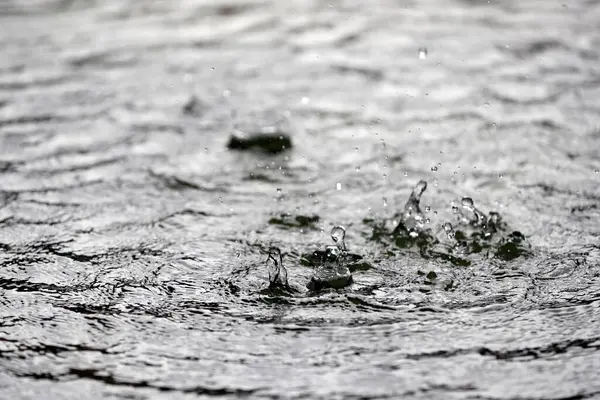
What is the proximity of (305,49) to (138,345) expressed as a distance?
12.0 feet

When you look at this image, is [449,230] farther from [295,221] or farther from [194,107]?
[194,107]

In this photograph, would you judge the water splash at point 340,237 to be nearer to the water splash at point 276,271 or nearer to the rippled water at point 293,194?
the rippled water at point 293,194

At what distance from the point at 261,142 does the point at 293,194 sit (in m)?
0.72

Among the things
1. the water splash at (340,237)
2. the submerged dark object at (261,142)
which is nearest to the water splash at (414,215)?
the water splash at (340,237)

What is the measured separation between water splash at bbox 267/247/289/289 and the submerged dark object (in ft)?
4.19

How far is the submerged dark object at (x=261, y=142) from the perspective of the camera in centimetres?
439

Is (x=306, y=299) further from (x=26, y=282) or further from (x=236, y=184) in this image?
(x=236, y=184)

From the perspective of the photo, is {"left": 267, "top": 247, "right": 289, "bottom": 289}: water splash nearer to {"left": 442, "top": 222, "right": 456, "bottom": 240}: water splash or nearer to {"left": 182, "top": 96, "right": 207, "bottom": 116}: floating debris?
{"left": 442, "top": 222, "right": 456, "bottom": 240}: water splash

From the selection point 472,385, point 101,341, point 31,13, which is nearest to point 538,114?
point 472,385

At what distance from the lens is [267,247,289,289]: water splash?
2.90 metres

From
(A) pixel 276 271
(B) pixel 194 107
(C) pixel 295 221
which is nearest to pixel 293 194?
(C) pixel 295 221

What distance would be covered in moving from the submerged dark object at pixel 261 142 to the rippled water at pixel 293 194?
0.08 metres

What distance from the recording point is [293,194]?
380 centimetres

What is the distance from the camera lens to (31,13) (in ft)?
22.7
